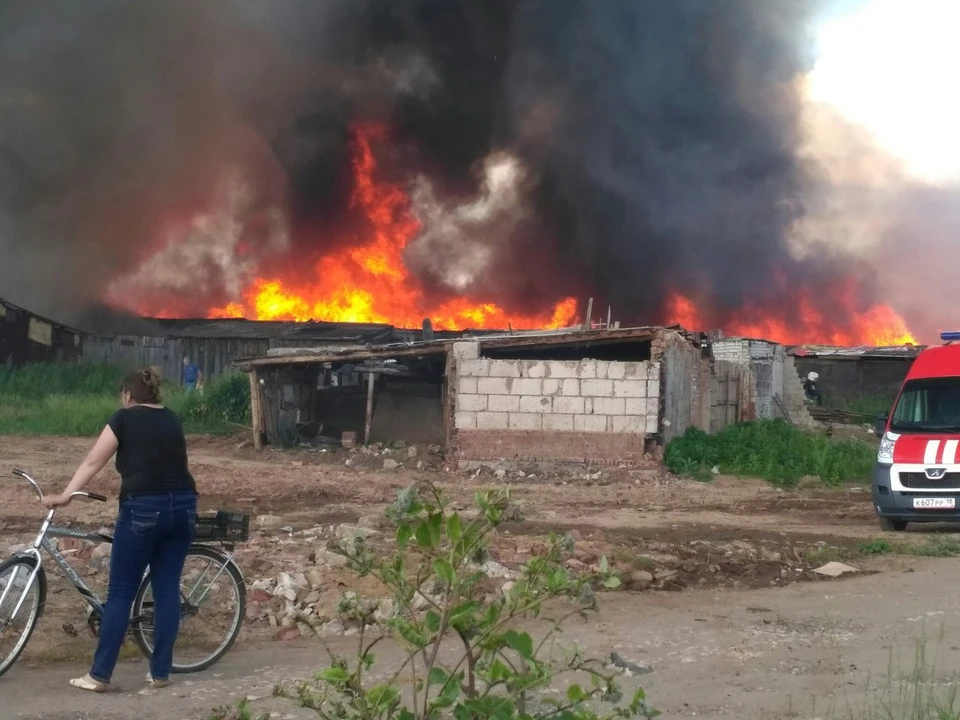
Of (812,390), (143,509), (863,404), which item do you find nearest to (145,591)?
(143,509)

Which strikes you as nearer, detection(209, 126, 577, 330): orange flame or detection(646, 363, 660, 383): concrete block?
detection(646, 363, 660, 383): concrete block

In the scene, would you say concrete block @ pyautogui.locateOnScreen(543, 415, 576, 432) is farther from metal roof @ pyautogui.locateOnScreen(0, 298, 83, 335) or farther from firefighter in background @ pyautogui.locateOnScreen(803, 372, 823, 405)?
metal roof @ pyautogui.locateOnScreen(0, 298, 83, 335)

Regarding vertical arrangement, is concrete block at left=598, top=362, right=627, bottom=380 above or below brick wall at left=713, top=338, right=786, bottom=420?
below

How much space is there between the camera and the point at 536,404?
56.3ft

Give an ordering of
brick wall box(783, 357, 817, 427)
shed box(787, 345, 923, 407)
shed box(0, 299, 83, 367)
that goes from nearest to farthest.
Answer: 1. brick wall box(783, 357, 817, 427)
2. shed box(787, 345, 923, 407)
3. shed box(0, 299, 83, 367)

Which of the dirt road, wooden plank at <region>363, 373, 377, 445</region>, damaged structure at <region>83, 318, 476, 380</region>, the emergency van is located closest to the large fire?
damaged structure at <region>83, 318, 476, 380</region>

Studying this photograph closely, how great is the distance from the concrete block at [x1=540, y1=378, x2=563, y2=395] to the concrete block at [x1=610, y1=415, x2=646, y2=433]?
962 millimetres

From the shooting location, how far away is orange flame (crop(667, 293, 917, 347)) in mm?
41406

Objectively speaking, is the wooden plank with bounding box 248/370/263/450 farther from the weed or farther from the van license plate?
the weed

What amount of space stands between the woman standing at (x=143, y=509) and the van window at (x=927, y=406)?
29.4 feet

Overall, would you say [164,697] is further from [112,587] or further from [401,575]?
[401,575]

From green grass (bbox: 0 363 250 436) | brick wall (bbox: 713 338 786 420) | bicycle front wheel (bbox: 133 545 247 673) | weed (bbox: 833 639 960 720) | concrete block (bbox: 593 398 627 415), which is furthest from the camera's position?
brick wall (bbox: 713 338 786 420)

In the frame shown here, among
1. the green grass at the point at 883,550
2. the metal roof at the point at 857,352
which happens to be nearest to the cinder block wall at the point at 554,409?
the green grass at the point at 883,550

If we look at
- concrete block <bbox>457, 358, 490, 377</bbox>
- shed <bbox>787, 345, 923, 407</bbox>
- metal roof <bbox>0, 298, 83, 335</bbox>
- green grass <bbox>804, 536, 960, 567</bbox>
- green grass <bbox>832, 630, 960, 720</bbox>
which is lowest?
green grass <bbox>832, 630, 960, 720</bbox>
